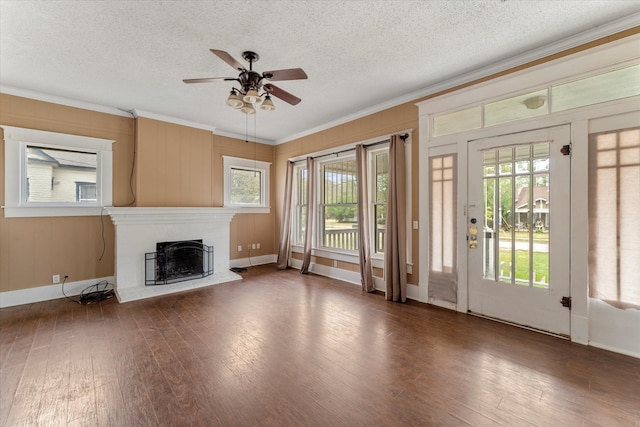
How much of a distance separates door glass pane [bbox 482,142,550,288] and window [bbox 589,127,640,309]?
360 millimetres

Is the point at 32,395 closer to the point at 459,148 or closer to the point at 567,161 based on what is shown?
the point at 459,148

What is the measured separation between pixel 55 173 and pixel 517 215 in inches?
249

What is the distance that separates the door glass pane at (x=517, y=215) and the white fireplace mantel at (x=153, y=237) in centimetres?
413

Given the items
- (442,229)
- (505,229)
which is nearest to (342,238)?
(442,229)

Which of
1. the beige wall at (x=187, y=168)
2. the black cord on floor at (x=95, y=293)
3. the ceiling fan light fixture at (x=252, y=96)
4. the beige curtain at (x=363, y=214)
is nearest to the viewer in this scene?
the ceiling fan light fixture at (x=252, y=96)

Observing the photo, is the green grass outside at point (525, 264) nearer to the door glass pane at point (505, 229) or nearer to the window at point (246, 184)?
the door glass pane at point (505, 229)

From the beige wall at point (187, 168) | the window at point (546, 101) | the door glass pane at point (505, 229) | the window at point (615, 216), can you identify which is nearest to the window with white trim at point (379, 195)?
the window at point (546, 101)

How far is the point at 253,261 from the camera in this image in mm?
6363

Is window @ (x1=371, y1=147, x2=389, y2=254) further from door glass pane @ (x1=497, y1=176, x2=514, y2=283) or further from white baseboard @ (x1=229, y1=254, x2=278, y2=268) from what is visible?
white baseboard @ (x1=229, y1=254, x2=278, y2=268)

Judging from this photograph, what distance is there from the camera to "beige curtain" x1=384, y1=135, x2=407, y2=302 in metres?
4.04

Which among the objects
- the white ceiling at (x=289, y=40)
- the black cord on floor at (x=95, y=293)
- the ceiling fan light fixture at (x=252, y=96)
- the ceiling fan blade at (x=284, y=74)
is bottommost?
the black cord on floor at (x=95, y=293)

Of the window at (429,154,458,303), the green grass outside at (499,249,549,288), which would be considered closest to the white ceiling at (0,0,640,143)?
the window at (429,154,458,303)

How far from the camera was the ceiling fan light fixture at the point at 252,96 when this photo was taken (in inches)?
104

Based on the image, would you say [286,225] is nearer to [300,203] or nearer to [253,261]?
[300,203]
